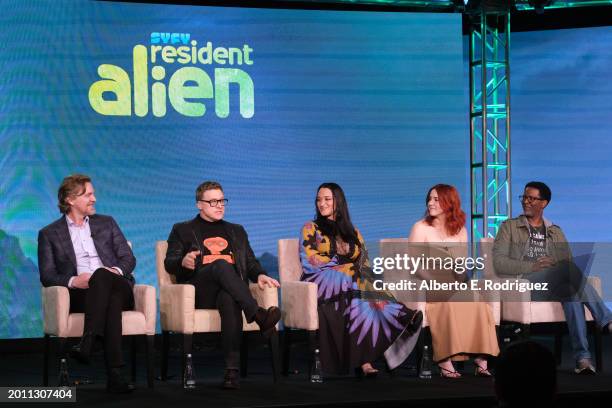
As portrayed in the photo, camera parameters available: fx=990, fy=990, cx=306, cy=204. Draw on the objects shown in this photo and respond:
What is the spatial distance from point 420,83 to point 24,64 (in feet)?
9.72

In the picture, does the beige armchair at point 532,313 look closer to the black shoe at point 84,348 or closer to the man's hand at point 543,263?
the man's hand at point 543,263

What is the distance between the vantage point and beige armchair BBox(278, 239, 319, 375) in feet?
17.7

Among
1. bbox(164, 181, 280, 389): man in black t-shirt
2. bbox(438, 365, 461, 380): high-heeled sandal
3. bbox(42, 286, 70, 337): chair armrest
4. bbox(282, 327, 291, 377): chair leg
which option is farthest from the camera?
A: bbox(282, 327, 291, 377): chair leg

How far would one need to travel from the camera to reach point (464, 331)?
18.0ft

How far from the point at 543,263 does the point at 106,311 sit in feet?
8.59

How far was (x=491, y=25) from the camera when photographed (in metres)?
7.75

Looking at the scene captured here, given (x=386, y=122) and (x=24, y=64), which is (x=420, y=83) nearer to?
(x=386, y=122)

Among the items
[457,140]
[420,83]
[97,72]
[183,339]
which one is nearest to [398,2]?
[420,83]

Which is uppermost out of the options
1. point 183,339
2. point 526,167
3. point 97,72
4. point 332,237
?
point 97,72

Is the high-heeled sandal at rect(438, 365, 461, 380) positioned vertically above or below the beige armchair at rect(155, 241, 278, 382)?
below

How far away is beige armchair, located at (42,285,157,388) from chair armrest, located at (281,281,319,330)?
2.69ft

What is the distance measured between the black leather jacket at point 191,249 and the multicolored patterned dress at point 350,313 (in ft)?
1.04

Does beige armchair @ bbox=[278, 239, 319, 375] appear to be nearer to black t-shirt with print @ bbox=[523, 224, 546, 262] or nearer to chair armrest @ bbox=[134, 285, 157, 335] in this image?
chair armrest @ bbox=[134, 285, 157, 335]

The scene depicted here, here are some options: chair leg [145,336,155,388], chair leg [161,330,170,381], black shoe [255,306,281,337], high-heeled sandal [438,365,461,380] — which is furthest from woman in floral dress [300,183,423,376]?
chair leg [145,336,155,388]
